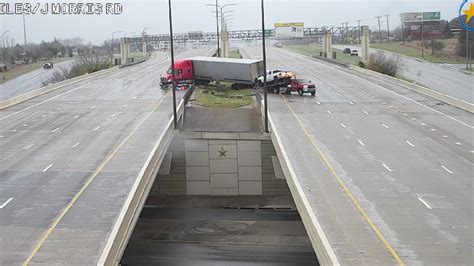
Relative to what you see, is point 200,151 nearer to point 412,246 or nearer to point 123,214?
point 123,214

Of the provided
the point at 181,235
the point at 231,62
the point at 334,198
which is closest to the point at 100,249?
the point at 334,198

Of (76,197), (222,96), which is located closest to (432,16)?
(222,96)

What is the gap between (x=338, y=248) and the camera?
16.9 metres

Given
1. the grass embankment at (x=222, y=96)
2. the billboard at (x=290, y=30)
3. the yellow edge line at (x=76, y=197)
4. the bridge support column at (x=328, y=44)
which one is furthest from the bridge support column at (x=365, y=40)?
the yellow edge line at (x=76, y=197)

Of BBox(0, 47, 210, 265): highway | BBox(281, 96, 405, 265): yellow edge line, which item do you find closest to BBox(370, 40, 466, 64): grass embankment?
BBox(0, 47, 210, 265): highway

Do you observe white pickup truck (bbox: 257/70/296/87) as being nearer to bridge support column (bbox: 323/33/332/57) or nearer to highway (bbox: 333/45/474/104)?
highway (bbox: 333/45/474/104)

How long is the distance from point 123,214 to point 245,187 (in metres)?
20.4

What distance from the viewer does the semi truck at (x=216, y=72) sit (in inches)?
2126

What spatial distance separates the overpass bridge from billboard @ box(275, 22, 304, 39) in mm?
85328

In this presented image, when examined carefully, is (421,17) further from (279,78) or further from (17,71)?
(279,78)

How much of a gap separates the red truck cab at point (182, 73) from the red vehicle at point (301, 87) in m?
10.1

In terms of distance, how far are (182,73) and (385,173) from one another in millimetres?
33438

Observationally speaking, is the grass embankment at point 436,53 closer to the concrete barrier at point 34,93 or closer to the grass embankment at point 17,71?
the concrete barrier at point 34,93

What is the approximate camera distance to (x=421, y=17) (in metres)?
156
